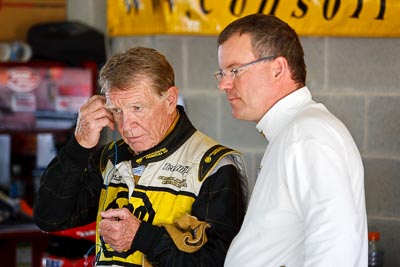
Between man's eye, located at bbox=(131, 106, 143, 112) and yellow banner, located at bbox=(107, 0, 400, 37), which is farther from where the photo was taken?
yellow banner, located at bbox=(107, 0, 400, 37)

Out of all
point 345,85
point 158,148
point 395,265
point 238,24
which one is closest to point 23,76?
point 345,85

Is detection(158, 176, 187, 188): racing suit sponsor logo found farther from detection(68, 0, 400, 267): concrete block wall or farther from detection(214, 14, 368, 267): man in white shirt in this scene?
detection(68, 0, 400, 267): concrete block wall

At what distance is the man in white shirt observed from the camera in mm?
2156

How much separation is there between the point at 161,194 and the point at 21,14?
332 cm

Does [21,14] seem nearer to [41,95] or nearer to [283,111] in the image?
[41,95]

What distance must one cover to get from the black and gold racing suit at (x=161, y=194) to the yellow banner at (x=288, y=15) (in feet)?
5.22

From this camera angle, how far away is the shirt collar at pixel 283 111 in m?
2.40

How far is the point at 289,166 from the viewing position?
7.36 ft

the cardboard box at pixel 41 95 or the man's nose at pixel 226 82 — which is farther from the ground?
the man's nose at pixel 226 82

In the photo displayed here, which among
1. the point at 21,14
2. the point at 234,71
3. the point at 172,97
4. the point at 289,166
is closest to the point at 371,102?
the point at 172,97

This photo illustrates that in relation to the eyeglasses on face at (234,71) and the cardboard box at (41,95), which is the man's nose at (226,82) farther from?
the cardboard box at (41,95)

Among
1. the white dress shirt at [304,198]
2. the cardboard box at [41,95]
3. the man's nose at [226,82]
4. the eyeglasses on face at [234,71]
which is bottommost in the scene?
the cardboard box at [41,95]

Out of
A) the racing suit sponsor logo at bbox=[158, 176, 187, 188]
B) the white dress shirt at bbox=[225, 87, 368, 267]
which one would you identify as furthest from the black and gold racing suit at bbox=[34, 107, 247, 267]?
the white dress shirt at bbox=[225, 87, 368, 267]

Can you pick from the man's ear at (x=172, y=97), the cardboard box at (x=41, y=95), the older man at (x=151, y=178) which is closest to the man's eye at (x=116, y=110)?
the older man at (x=151, y=178)
